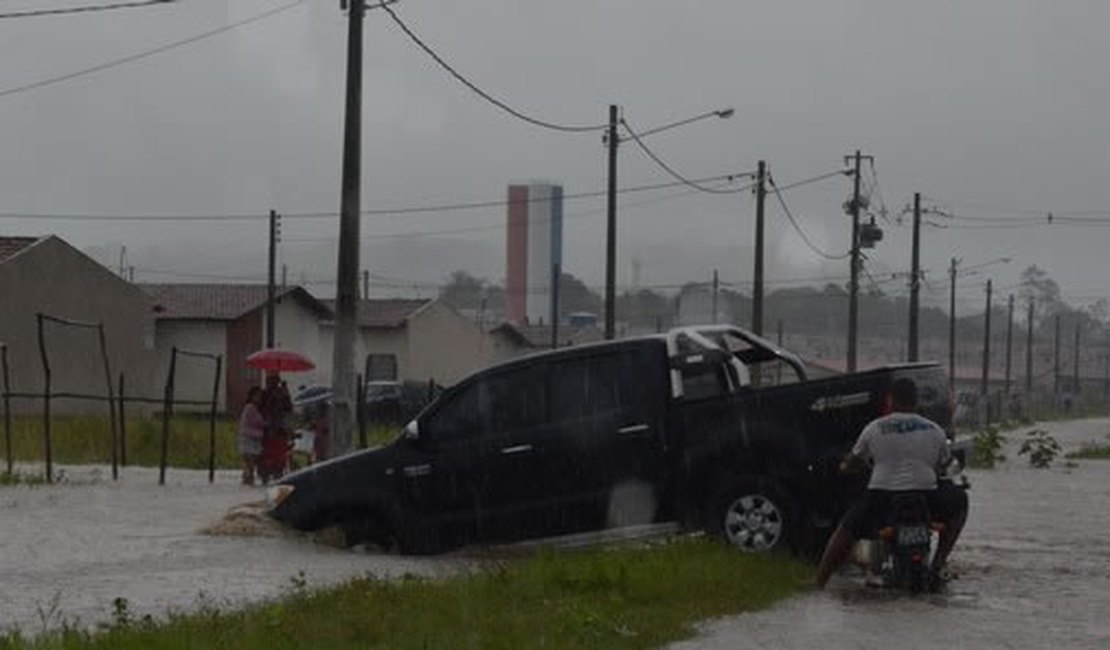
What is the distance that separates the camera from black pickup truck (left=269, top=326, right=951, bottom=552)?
14.1 meters

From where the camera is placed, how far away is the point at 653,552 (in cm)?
1360

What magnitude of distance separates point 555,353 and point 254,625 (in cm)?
543

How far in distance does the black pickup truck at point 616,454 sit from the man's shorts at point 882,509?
102 cm

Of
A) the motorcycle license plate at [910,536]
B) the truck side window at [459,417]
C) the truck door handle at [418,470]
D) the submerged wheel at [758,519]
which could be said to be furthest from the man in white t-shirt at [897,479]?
the truck door handle at [418,470]

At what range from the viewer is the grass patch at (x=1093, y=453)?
4756 centimetres

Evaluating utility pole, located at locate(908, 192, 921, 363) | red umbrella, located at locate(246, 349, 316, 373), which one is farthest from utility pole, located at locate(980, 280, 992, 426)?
red umbrella, located at locate(246, 349, 316, 373)

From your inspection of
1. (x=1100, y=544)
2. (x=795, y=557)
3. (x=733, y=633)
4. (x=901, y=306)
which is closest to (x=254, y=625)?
(x=733, y=633)

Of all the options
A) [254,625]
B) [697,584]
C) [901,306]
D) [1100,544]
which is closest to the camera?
[254,625]

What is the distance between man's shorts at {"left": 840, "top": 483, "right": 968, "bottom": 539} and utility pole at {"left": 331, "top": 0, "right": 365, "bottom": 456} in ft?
31.4

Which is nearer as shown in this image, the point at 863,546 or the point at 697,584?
the point at 697,584

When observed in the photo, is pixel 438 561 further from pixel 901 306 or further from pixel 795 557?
pixel 901 306

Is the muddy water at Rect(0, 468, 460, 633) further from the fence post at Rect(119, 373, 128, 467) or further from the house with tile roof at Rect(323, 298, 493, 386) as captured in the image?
the house with tile roof at Rect(323, 298, 493, 386)

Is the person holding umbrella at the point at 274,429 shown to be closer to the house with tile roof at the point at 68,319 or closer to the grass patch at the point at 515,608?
the grass patch at the point at 515,608

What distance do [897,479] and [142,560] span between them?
6.64 m
